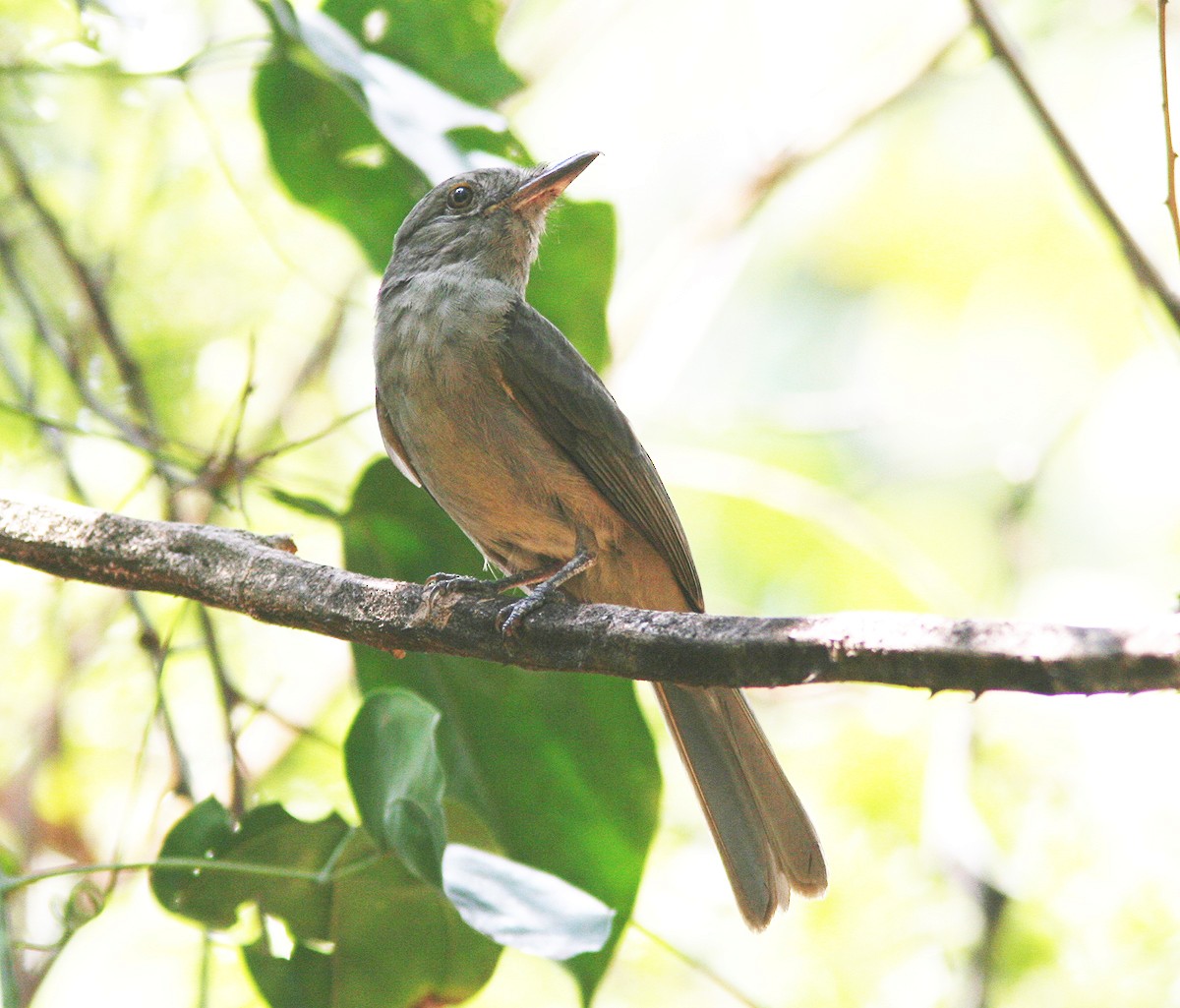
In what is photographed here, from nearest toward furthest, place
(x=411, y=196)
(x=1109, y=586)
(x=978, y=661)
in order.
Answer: (x=978, y=661)
(x=411, y=196)
(x=1109, y=586)

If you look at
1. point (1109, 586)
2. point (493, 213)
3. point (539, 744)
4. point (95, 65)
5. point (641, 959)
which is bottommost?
point (641, 959)

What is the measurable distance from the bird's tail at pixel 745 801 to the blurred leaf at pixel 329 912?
2.61 feet

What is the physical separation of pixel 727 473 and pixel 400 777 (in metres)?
3.13

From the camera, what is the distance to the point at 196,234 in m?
5.52

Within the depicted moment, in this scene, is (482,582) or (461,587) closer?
(461,587)

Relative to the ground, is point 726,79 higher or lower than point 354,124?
lower

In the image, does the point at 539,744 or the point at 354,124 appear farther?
the point at 354,124

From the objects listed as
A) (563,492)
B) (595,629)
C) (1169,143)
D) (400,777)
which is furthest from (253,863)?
(1169,143)

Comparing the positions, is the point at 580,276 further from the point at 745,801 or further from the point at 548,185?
the point at 745,801

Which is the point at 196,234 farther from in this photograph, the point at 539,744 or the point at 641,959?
the point at 641,959

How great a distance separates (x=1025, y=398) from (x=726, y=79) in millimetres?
2499

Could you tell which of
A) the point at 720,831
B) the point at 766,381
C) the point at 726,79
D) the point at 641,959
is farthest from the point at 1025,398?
the point at 720,831

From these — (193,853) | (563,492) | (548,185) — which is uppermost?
(548,185)

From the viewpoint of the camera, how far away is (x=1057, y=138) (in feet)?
11.4
